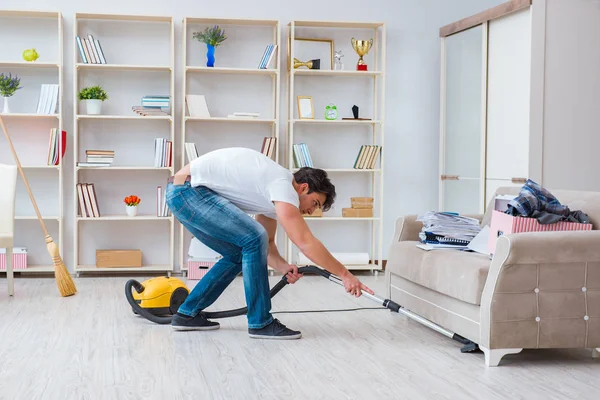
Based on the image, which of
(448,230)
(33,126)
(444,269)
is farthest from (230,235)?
(33,126)

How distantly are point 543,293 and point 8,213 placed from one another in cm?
334

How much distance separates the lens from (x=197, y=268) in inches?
235

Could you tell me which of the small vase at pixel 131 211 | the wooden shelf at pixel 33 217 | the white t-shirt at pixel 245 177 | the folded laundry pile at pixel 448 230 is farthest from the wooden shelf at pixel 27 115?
the folded laundry pile at pixel 448 230

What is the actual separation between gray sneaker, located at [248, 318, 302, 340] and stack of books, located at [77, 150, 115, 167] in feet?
8.78

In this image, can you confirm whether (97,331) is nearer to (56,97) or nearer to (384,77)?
(56,97)

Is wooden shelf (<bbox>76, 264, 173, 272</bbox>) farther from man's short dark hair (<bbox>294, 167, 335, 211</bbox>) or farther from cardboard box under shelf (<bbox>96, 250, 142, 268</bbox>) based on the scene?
man's short dark hair (<bbox>294, 167, 335, 211</bbox>)

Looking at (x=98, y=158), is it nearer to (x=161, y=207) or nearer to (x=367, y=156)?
(x=161, y=207)

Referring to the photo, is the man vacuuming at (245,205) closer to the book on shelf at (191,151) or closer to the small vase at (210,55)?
the book on shelf at (191,151)

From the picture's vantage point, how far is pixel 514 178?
536 centimetres

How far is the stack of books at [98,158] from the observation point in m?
5.98

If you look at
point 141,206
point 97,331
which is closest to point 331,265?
point 97,331

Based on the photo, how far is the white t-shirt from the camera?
3592 mm

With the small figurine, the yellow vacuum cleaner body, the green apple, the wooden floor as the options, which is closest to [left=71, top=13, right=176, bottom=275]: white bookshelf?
the green apple

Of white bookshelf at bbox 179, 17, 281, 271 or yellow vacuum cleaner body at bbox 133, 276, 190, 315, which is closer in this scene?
yellow vacuum cleaner body at bbox 133, 276, 190, 315
